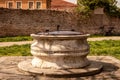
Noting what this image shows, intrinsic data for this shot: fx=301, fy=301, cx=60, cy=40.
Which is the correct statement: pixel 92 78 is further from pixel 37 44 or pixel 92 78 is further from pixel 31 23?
pixel 31 23

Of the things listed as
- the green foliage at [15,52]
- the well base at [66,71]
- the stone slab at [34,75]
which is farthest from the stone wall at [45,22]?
the well base at [66,71]

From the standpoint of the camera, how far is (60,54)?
23.2 ft

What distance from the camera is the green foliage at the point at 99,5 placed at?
76.6 ft

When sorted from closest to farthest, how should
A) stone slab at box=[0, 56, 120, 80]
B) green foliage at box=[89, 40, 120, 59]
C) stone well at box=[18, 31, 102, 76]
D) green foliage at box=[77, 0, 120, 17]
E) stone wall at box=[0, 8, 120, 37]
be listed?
stone slab at box=[0, 56, 120, 80] → stone well at box=[18, 31, 102, 76] → green foliage at box=[89, 40, 120, 59] → stone wall at box=[0, 8, 120, 37] → green foliage at box=[77, 0, 120, 17]

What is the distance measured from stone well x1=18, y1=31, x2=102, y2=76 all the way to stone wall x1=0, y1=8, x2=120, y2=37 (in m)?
14.7

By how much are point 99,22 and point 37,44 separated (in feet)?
56.2

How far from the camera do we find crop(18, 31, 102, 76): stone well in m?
7.08

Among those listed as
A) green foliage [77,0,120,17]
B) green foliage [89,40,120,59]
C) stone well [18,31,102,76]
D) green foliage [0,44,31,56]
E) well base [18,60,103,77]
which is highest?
green foliage [77,0,120,17]

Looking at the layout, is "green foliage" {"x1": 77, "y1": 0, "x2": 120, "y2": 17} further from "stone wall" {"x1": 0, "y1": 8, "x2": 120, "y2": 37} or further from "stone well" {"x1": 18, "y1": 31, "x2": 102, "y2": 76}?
"stone well" {"x1": 18, "y1": 31, "x2": 102, "y2": 76}

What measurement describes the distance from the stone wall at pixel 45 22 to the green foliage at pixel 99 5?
1.82ft

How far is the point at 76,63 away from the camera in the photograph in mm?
7258

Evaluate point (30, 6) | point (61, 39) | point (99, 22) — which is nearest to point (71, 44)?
point (61, 39)

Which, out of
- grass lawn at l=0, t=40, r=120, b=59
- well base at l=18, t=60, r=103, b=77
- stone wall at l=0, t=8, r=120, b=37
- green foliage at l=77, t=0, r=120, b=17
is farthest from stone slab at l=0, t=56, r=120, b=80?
green foliage at l=77, t=0, r=120, b=17

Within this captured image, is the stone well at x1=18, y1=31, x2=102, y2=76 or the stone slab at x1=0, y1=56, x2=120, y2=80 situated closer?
the stone slab at x1=0, y1=56, x2=120, y2=80
